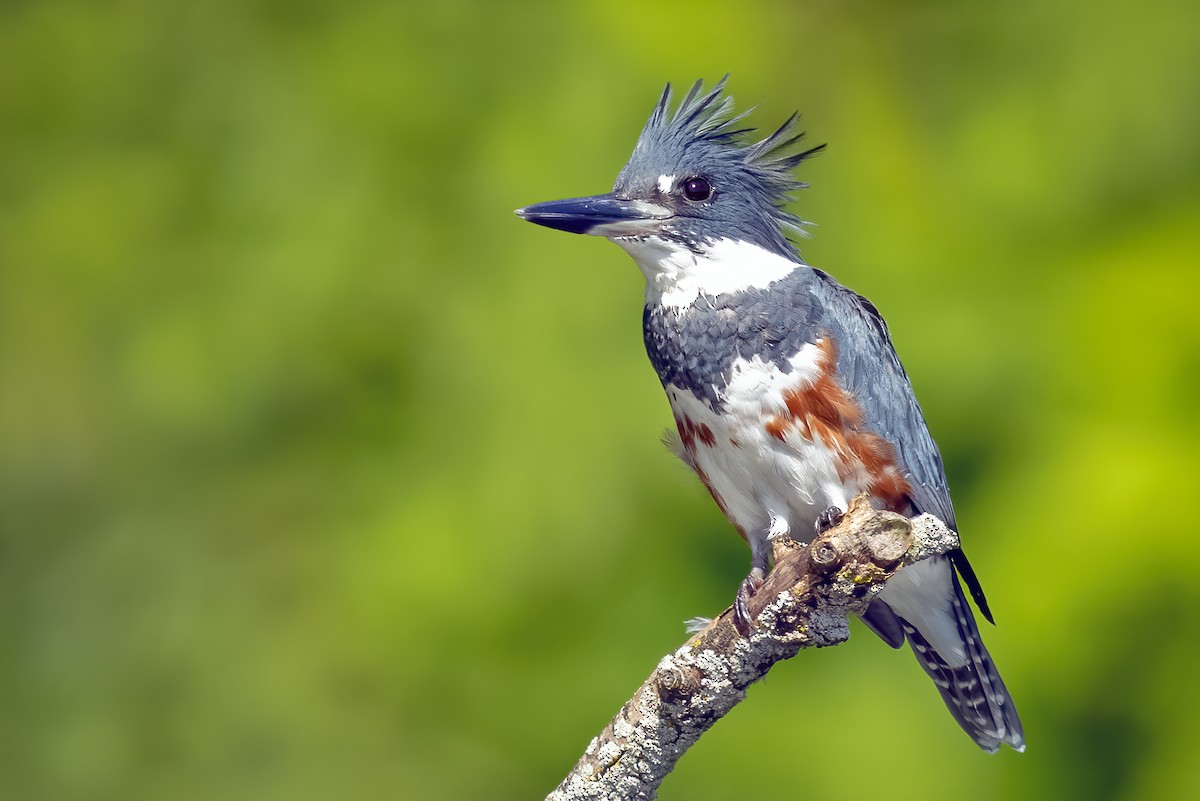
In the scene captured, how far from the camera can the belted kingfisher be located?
1910 millimetres

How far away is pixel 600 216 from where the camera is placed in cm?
202

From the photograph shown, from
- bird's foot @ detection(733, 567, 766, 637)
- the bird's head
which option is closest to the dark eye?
the bird's head

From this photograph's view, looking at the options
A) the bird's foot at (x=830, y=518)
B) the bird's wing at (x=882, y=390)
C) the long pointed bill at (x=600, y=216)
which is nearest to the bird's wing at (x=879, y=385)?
the bird's wing at (x=882, y=390)

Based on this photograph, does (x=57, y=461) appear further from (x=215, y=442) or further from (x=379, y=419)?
(x=379, y=419)

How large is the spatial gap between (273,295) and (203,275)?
255 mm

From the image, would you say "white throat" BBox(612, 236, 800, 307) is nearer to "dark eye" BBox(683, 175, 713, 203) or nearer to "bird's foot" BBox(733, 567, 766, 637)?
"dark eye" BBox(683, 175, 713, 203)

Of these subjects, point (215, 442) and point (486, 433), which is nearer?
point (486, 433)

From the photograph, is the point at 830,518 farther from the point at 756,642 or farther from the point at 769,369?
the point at 756,642

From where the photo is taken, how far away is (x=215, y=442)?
3426 mm

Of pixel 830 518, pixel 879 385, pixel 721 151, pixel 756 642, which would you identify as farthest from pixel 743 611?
pixel 721 151

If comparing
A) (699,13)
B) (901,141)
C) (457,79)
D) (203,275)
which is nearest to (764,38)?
(699,13)

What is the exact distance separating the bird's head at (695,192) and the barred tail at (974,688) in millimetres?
644

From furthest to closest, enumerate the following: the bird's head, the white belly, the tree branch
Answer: the bird's head < the white belly < the tree branch

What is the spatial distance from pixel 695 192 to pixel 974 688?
3.00 feet
